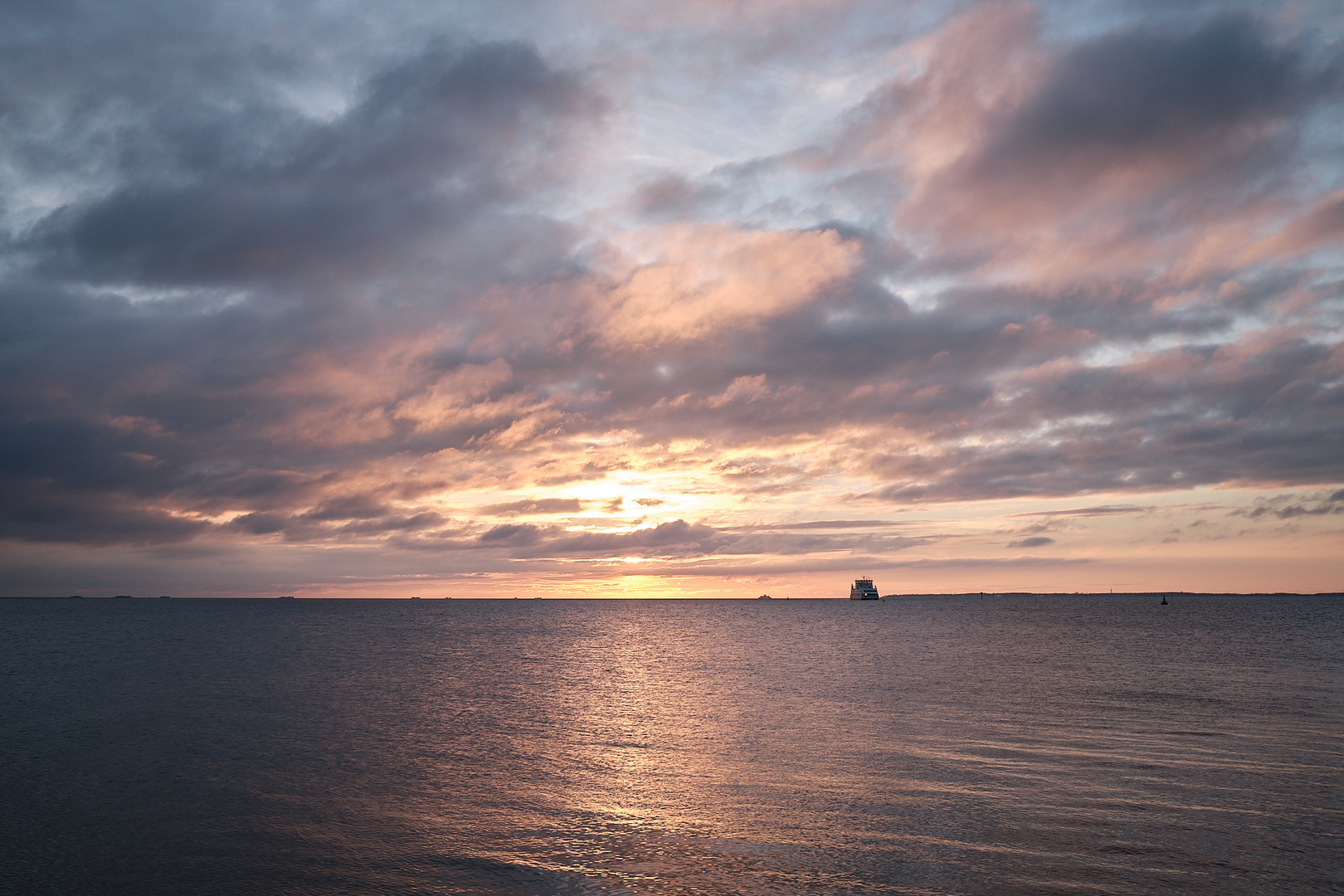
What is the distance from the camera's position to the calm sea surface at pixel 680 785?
16688 millimetres

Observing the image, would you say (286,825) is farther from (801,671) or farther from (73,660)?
(73,660)

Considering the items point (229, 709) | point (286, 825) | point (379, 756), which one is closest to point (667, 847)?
point (286, 825)

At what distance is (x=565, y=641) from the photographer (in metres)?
112

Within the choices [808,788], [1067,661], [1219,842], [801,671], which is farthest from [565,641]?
[1219,842]

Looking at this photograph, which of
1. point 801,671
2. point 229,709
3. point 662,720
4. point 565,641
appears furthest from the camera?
point 565,641

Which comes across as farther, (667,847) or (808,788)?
(808,788)

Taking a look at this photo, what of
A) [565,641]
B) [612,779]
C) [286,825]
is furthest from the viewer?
[565,641]

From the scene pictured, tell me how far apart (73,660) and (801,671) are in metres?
66.3

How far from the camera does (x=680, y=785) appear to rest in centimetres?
2438

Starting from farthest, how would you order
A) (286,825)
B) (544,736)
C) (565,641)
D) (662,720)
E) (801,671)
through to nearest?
(565,641), (801,671), (662,720), (544,736), (286,825)

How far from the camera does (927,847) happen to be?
17688 mm

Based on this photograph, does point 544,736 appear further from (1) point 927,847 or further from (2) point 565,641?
(2) point 565,641

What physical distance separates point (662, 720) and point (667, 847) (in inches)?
785

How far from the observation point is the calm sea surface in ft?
54.7
